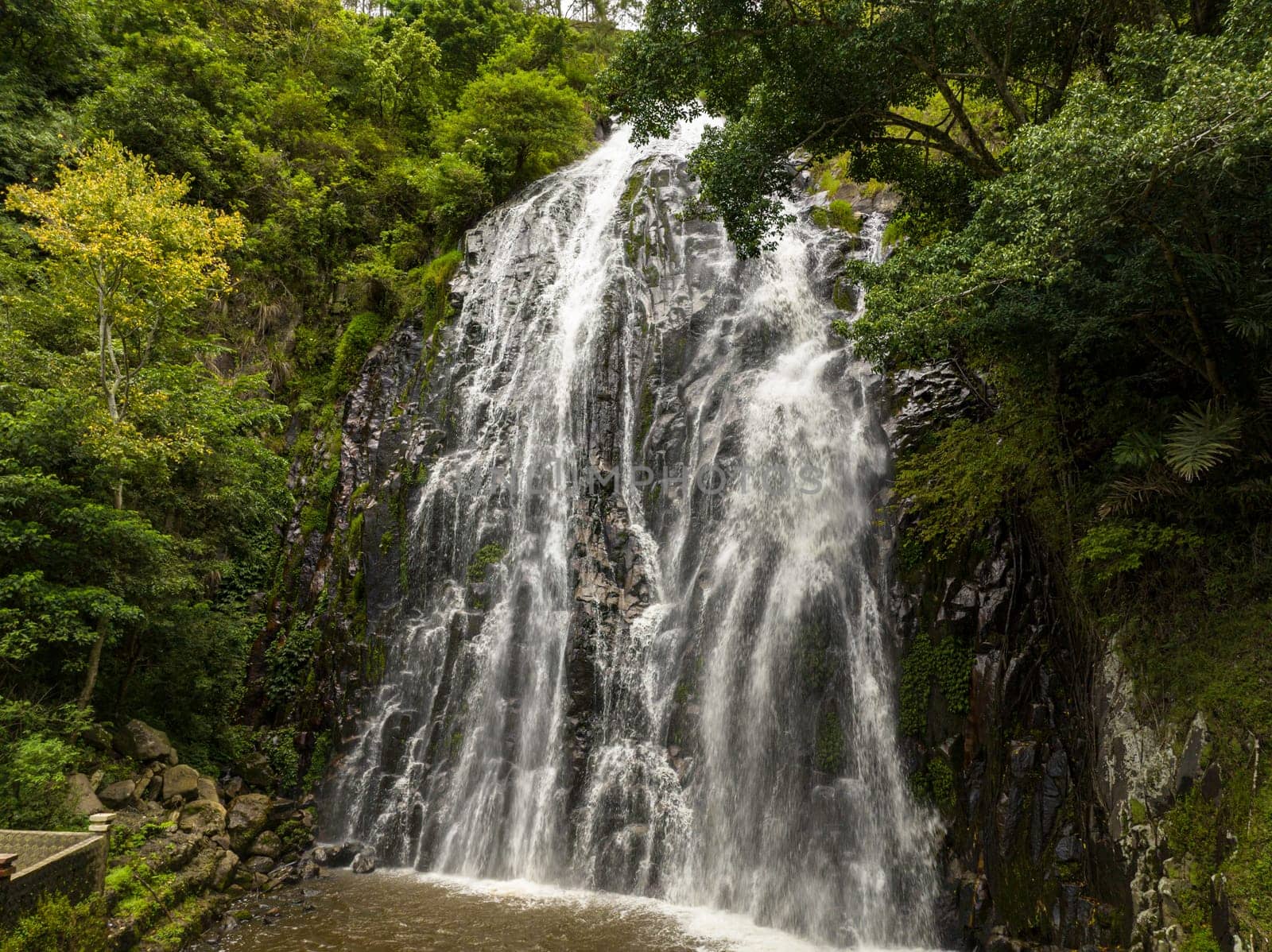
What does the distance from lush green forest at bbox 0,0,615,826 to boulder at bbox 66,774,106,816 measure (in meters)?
0.31

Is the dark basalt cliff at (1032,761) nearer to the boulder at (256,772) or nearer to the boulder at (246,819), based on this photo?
the boulder at (246,819)

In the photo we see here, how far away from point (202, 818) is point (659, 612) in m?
A: 8.10

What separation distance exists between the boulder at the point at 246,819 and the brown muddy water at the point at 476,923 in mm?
1468

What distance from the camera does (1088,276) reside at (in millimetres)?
Result: 7383

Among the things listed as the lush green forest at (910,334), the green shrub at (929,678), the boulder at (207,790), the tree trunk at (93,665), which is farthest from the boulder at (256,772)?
the green shrub at (929,678)

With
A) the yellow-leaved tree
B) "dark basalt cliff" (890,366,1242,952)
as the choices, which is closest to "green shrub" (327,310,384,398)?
the yellow-leaved tree

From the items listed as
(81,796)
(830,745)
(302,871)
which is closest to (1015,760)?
(830,745)

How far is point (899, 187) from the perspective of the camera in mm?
11766

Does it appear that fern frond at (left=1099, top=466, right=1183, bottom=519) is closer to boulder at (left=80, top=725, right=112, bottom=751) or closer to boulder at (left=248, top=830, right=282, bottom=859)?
boulder at (left=248, top=830, right=282, bottom=859)

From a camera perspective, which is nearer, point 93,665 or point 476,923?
point 476,923

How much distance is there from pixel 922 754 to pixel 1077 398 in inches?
216

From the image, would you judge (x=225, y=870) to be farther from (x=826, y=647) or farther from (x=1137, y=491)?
(x=1137, y=491)

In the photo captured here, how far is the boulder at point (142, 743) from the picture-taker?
10961 mm

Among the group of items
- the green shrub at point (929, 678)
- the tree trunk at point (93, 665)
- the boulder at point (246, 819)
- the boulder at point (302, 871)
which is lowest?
A: the boulder at point (302, 871)
